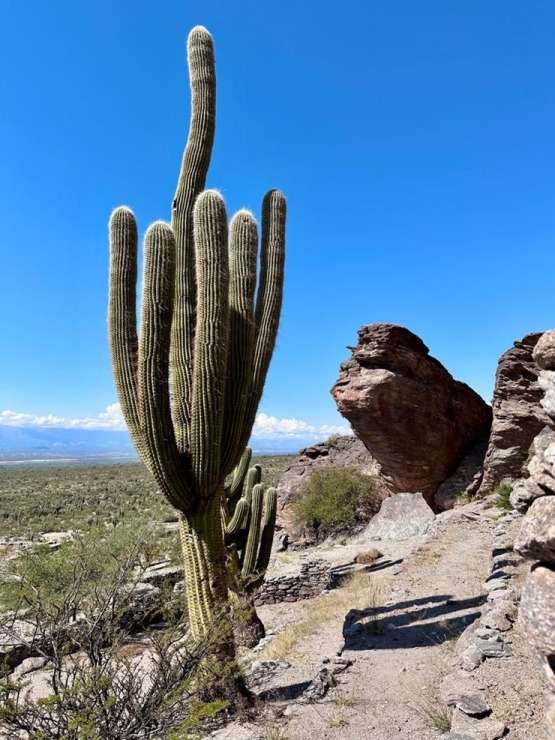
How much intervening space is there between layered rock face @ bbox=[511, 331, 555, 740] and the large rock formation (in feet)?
41.6

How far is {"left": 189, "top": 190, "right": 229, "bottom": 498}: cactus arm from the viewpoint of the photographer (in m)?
5.43

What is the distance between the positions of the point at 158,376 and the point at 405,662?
185 inches

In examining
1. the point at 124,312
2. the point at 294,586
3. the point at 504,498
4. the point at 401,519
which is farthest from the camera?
the point at 401,519

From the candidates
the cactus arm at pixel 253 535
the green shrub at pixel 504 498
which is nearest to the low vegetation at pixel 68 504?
the cactus arm at pixel 253 535

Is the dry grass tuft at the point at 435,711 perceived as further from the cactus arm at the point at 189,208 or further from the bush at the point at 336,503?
the bush at the point at 336,503

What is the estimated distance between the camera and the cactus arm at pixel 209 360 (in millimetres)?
5434

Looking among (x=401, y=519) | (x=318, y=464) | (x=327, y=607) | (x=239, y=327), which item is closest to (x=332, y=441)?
(x=318, y=464)

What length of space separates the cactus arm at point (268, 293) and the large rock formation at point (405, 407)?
32.7ft

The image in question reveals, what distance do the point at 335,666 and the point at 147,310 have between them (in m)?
5.00

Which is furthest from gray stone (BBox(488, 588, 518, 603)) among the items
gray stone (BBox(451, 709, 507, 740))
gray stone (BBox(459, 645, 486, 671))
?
gray stone (BBox(451, 709, 507, 740))

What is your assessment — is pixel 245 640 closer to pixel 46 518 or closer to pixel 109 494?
pixel 46 518

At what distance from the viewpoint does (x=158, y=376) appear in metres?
5.49

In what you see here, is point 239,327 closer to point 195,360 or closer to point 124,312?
point 195,360

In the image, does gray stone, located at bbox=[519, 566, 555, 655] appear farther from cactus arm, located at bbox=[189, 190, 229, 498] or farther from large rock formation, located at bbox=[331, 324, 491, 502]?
large rock formation, located at bbox=[331, 324, 491, 502]
